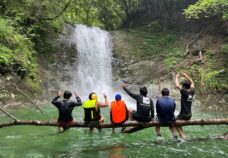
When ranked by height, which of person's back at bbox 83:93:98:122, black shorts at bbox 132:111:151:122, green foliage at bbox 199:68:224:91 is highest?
green foliage at bbox 199:68:224:91

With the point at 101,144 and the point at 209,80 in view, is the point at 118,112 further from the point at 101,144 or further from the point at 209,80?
the point at 209,80

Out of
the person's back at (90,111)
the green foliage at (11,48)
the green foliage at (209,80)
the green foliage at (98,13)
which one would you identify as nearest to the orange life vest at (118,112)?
the person's back at (90,111)

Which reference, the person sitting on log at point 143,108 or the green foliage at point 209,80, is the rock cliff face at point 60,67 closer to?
the green foliage at point 209,80

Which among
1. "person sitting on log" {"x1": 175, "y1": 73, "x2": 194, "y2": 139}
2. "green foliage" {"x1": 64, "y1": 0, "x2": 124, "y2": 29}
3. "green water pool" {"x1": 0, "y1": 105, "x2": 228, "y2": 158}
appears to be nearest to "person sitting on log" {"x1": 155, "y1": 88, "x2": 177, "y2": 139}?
"person sitting on log" {"x1": 175, "y1": 73, "x2": 194, "y2": 139}

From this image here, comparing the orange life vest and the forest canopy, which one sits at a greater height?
the forest canopy

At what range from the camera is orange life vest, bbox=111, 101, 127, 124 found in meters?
10.6

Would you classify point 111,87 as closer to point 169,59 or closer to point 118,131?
point 169,59

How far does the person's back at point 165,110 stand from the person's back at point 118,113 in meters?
1.04

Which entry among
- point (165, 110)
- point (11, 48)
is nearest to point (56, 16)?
point (11, 48)

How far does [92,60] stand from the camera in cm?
2678

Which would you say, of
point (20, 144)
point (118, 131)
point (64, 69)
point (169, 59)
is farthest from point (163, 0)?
point (20, 144)

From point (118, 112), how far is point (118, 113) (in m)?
0.04

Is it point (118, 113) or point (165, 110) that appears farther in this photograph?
point (118, 113)

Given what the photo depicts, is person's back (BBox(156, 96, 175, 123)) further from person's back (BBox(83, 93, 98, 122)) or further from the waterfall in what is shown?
the waterfall
